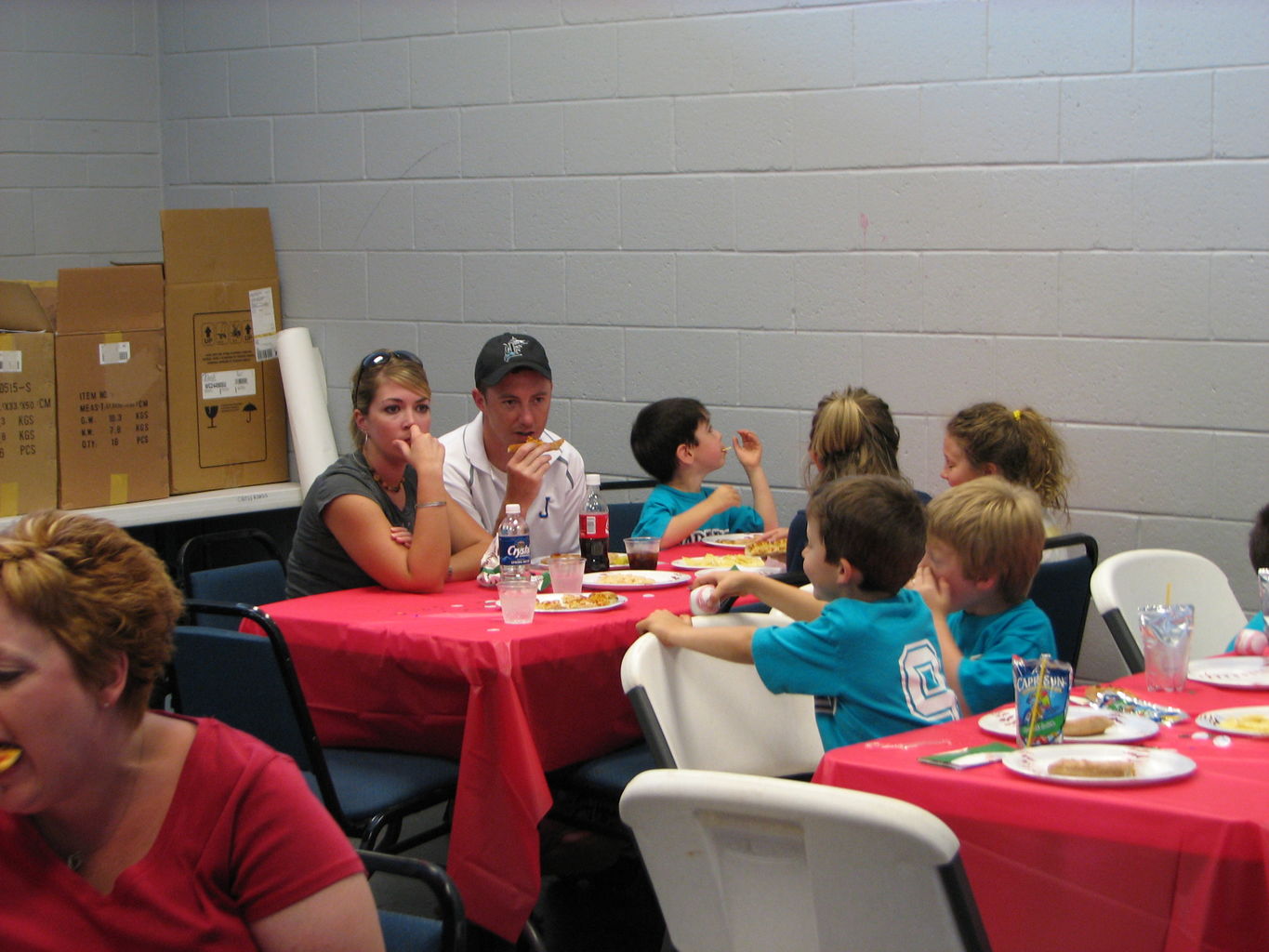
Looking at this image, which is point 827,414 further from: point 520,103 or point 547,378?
point 520,103

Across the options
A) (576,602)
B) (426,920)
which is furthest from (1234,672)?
(426,920)

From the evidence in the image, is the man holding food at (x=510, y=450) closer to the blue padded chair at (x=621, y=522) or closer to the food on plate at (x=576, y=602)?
the blue padded chair at (x=621, y=522)

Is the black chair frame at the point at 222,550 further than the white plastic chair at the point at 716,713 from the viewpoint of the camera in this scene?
Yes

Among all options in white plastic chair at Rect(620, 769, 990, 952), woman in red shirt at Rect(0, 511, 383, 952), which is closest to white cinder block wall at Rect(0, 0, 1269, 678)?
white plastic chair at Rect(620, 769, 990, 952)

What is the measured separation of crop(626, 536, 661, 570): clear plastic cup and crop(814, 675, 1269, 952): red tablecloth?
147cm

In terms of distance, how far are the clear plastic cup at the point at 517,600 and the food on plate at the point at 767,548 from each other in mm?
881

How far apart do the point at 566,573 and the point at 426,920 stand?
1542mm

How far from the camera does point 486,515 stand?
11.9 ft

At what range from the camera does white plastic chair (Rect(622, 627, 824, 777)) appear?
2.15m

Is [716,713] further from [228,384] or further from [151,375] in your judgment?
[228,384]

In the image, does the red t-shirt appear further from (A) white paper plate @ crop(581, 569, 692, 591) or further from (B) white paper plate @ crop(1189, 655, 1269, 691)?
(A) white paper plate @ crop(581, 569, 692, 591)

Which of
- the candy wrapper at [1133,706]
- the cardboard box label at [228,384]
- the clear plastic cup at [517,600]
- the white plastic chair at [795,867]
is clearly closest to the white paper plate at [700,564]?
the clear plastic cup at [517,600]

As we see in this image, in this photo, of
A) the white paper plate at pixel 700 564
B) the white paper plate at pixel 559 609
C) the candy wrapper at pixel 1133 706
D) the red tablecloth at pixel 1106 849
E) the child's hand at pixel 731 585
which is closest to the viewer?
the red tablecloth at pixel 1106 849

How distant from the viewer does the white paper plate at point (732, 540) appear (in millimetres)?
3744
